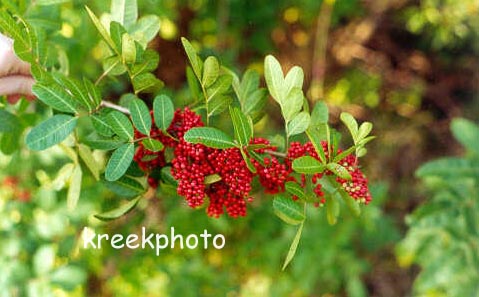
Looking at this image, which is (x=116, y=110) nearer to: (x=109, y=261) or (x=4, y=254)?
(x=4, y=254)

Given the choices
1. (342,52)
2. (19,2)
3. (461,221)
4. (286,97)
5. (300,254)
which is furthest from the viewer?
(342,52)

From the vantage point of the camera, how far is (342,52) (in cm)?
309

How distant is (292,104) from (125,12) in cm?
30

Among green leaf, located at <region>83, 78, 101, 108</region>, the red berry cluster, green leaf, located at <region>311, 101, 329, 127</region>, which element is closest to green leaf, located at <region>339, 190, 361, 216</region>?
the red berry cluster

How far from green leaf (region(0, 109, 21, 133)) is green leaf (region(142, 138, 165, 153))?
1.15ft

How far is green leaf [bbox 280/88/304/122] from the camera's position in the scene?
33.0 inches

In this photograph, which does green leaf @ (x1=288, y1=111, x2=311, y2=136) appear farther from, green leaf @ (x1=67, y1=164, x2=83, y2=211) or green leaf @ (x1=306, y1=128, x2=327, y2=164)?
A: green leaf @ (x1=67, y1=164, x2=83, y2=211)

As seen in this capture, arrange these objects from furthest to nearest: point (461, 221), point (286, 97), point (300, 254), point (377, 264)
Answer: point (377, 264)
point (300, 254)
point (461, 221)
point (286, 97)

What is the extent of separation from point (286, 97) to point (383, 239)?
5.41 feet

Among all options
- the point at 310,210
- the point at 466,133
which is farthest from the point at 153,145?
the point at 310,210

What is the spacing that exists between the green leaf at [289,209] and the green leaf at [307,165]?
0.20 feet

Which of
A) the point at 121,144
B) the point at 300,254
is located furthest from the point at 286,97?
the point at 300,254

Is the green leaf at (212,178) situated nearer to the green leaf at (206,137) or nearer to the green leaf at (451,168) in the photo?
the green leaf at (206,137)

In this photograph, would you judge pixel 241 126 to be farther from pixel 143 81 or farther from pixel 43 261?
pixel 43 261
